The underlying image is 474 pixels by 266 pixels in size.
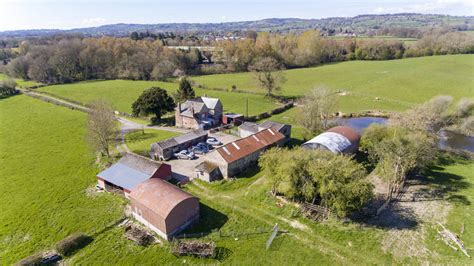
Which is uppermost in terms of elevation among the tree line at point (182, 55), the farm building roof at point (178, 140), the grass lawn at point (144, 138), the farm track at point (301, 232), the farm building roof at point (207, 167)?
the tree line at point (182, 55)

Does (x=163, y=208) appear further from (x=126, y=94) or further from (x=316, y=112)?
(x=126, y=94)

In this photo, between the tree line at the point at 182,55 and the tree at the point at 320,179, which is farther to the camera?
the tree line at the point at 182,55

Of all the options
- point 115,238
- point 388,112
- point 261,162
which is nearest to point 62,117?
point 115,238

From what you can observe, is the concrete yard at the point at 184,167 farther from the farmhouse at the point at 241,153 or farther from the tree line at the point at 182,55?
the tree line at the point at 182,55

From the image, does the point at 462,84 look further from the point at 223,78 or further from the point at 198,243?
the point at 198,243

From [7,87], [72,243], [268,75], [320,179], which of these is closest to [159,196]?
[72,243]

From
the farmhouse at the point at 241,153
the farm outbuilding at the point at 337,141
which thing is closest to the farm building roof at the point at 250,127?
the farmhouse at the point at 241,153

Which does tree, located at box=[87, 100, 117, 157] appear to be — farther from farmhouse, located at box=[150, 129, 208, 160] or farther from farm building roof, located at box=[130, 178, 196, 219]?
farm building roof, located at box=[130, 178, 196, 219]

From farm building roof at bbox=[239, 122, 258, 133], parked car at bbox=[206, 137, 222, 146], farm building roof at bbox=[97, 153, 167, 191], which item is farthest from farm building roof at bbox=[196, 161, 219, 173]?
farm building roof at bbox=[239, 122, 258, 133]
